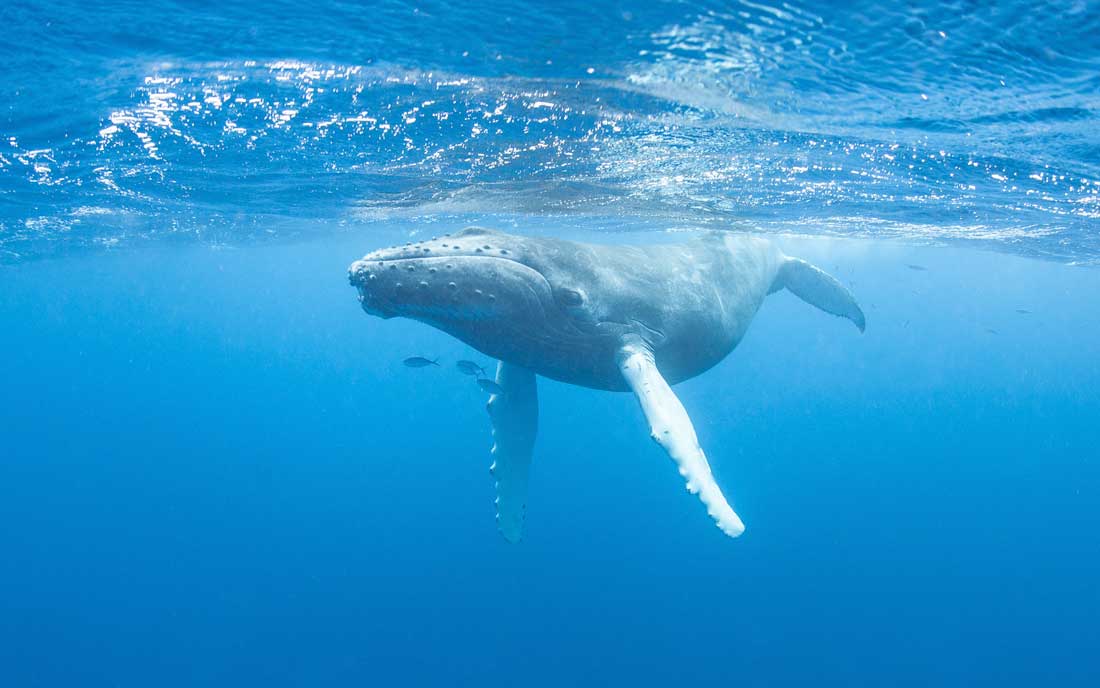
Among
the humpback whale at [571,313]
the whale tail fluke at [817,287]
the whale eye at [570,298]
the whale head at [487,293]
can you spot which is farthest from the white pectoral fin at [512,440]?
the whale tail fluke at [817,287]

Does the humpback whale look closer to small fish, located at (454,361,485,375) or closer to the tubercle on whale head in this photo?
the tubercle on whale head

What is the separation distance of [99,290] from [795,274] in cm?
10586

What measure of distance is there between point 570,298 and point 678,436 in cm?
178

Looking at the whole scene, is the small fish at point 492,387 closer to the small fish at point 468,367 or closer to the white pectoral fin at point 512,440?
the white pectoral fin at point 512,440

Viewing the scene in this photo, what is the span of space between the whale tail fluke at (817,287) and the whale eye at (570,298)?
659cm

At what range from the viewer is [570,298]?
6.59 metres

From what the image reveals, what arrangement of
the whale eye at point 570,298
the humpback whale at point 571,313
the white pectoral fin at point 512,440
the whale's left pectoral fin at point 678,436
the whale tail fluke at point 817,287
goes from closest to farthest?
the whale's left pectoral fin at point 678,436 → the humpback whale at point 571,313 → the whale eye at point 570,298 → the white pectoral fin at point 512,440 → the whale tail fluke at point 817,287

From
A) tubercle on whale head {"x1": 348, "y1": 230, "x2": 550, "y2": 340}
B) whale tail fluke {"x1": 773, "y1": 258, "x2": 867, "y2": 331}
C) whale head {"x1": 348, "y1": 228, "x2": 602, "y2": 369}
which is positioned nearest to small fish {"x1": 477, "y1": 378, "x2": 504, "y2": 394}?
whale head {"x1": 348, "y1": 228, "x2": 602, "y2": 369}

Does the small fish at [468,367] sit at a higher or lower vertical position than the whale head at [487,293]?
lower

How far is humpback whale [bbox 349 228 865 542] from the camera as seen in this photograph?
5.70m

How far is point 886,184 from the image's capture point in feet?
52.5

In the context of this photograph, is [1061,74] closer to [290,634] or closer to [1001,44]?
[1001,44]

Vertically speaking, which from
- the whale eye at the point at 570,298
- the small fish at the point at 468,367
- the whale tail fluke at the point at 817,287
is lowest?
the small fish at the point at 468,367

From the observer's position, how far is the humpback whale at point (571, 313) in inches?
224
